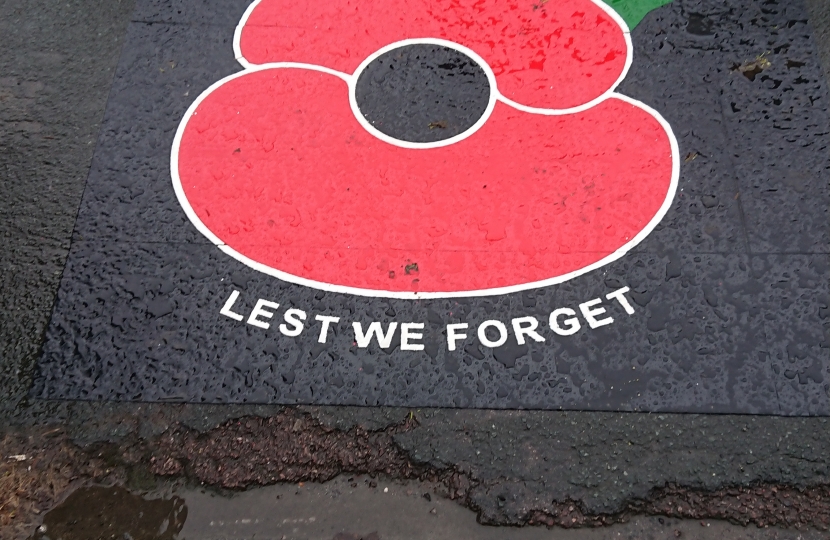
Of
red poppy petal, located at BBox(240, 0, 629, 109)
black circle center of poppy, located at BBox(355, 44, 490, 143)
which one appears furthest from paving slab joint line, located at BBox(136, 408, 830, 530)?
red poppy petal, located at BBox(240, 0, 629, 109)

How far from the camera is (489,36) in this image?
128 inches

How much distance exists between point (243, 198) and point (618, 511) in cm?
202

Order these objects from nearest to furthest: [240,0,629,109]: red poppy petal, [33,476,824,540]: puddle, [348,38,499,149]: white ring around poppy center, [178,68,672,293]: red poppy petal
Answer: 1. [33,476,824,540]: puddle
2. [178,68,672,293]: red poppy petal
3. [348,38,499,149]: white ring around poppy center
4. [240,0,629,109]: red poppy petal

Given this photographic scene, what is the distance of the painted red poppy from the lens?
104 inches

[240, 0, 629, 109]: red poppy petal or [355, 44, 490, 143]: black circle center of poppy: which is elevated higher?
[240, 0, 629, 109]: red poppy petal

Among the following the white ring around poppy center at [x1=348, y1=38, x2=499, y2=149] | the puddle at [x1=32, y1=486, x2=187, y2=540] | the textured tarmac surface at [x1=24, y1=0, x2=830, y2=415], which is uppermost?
the white ring around poppy center at [x1=348, y1=38, x2=499, y2=149]

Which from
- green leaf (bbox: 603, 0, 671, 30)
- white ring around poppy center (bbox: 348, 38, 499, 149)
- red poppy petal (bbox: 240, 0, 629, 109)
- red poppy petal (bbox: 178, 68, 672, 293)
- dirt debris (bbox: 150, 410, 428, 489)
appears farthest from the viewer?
green leaf (bbox: 603, 0, 671, 30)

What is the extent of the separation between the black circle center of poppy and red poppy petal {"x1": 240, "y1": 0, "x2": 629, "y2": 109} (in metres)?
0.10

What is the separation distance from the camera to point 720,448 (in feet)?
7.44

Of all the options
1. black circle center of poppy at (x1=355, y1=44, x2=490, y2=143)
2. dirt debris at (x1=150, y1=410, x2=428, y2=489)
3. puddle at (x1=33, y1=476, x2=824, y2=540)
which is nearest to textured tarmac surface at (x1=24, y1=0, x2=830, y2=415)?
black circle center of poppy at (x1=355, y1=44, x2=490, y2=143)

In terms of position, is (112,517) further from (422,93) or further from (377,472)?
(422,93)

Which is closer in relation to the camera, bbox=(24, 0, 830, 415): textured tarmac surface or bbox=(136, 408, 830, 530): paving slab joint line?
bbox=(136, 408, 830, 530): paving slab joint line

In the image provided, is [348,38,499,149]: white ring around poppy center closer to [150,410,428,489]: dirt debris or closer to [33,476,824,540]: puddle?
[150,410,428,489]: dirt debris

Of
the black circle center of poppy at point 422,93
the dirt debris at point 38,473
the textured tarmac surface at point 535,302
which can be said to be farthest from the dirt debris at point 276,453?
the black circle center of poppy at point 422,93
